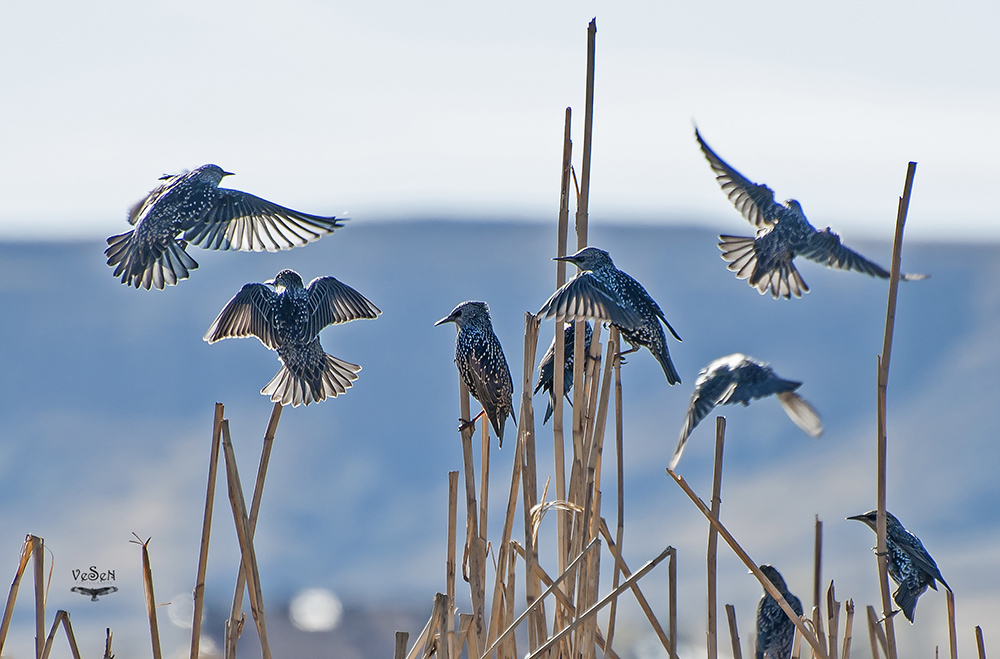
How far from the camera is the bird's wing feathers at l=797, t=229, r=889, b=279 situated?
566 cm

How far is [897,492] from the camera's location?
26141mm

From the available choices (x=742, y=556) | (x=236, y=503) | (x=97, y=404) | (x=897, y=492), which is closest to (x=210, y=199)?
(x=236, y=503)

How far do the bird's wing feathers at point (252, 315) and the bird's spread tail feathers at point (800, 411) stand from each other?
8.79 ft

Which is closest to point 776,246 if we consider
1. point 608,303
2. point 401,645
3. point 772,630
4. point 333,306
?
point 772,630

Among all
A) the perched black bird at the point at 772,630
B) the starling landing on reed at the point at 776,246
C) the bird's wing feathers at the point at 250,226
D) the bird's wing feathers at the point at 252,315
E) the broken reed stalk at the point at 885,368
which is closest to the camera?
the broken reed stalk at the point at 885,368

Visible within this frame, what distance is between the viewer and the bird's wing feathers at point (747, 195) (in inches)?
240

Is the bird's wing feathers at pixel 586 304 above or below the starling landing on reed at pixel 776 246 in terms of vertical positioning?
below

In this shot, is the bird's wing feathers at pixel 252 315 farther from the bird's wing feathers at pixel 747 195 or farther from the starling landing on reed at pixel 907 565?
the bird's wing feathers at pixel 747 195

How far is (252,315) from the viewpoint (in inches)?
152

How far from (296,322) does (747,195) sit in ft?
10.9

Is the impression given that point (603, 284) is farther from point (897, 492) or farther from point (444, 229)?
point (444, 229)

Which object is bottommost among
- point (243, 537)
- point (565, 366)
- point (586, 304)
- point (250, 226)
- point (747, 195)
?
point (243, 537)

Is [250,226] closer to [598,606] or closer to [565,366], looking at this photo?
[565,366]

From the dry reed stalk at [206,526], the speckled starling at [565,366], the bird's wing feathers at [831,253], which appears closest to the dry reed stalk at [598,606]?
the dry reed stalk at [206,526]
